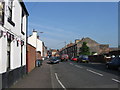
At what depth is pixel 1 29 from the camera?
27.0ft

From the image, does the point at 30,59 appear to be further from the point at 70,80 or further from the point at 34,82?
the point at 34,82

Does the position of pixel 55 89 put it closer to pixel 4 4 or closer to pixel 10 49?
pixel 10 49

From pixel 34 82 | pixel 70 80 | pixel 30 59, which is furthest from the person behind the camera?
pixel 30 59

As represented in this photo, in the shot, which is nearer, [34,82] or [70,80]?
[34,82]

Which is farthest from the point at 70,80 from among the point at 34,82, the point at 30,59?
the point at 30,59

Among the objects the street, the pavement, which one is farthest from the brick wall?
the pavement

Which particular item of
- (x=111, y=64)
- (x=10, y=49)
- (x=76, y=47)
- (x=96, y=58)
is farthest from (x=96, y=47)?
(x=10, y=49)

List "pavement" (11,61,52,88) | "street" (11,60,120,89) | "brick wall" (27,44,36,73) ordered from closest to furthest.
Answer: "pavement" (11,61,52,88) → "street" (11,60,120,89) → "brick wall" (27,44,36,73)

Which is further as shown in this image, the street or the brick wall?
the brick wall

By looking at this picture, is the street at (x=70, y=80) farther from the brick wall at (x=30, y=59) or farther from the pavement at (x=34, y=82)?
the brick wall at (x=30, y=59)

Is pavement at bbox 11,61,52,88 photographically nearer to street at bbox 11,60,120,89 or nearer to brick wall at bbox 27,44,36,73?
street at bbox 11,60,120,89

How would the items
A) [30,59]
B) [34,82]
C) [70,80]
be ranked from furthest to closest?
[30,59], [70,80], [34,82]

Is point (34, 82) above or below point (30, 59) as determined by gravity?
below

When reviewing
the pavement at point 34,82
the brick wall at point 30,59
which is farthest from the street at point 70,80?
the brick wall at point 30,59
